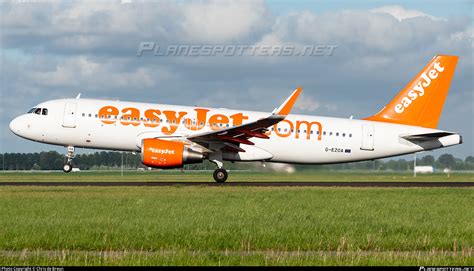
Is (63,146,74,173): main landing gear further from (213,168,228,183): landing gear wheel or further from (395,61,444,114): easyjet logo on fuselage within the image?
(395,61,444,114): easyjet logo on fuselage

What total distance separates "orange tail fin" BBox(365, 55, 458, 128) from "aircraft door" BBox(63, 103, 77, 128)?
17.2 m

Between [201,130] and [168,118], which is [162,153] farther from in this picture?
[201,130]

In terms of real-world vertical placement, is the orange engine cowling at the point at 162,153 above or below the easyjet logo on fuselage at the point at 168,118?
below

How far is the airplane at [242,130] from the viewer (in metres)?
38.8

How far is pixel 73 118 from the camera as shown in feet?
133

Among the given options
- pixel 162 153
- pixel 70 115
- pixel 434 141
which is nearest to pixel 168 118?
pixel 162 153

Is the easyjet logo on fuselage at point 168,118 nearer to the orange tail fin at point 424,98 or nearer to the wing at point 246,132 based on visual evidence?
the wing at point 246,132

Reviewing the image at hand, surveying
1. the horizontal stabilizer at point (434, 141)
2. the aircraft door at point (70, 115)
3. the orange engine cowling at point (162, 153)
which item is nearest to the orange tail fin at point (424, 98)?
the horizontal stabilizer at point (434, 141)

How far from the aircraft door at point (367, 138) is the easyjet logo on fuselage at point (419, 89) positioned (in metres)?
2.58

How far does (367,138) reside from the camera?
43.1 meters

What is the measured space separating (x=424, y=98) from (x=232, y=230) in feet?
95.8

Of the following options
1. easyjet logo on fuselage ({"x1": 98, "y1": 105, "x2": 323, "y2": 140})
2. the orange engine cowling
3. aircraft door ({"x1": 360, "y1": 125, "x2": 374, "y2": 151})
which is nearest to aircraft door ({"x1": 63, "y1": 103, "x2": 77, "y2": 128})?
easyjet logo on fuselage ({"x1": 98, "y1": 105, "x2": 323, "y2": 140})

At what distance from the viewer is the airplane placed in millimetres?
38844

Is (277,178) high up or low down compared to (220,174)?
up
